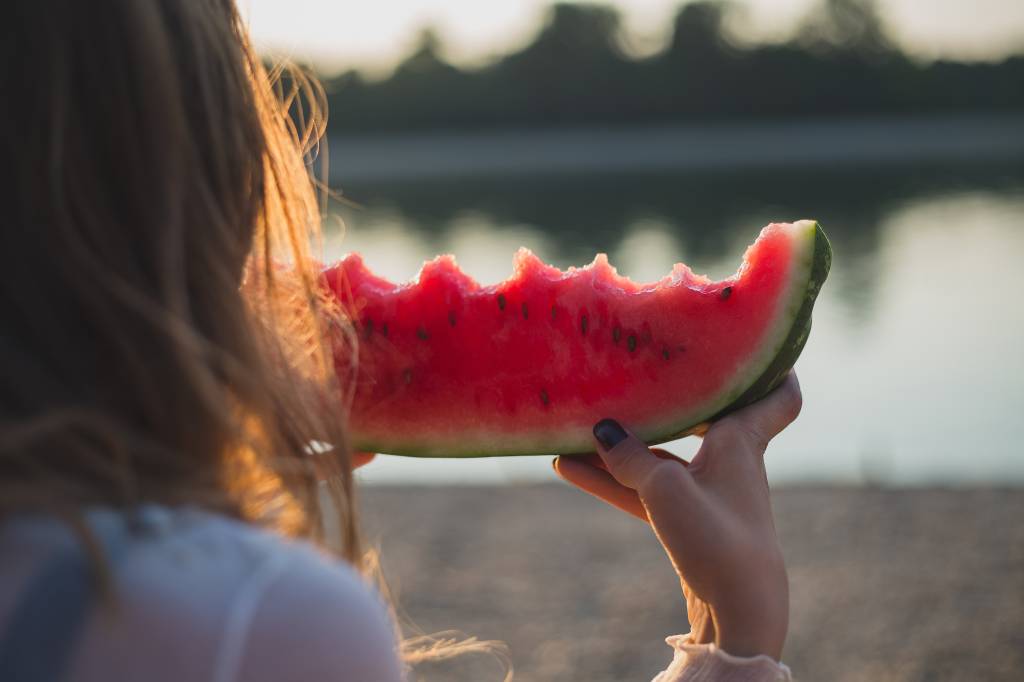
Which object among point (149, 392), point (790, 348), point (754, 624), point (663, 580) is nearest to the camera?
point (149, 392)

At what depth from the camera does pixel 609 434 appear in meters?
1.60

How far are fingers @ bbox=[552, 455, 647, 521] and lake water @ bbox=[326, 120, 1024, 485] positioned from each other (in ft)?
2.86

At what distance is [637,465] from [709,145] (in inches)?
2051

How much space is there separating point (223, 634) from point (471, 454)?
1.29 meters

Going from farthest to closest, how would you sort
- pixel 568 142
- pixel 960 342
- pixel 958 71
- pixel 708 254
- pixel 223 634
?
pixel 568 142 < pixel 958 71 < pixel 708 254 < pixel 960 342 < pixel 223 634

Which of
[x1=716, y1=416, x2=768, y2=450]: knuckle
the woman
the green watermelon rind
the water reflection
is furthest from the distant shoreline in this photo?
the woman

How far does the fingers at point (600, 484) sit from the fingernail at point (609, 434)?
7cm

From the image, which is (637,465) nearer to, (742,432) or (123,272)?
(742,432)

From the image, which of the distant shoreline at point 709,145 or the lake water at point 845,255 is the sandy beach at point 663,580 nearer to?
the lake water at point 845,255

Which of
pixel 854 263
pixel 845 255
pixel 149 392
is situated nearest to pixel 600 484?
pixel 149 392

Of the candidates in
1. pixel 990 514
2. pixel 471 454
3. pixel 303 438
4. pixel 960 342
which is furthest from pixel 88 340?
pixel 960 342

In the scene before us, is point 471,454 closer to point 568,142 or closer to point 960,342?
point 960,342

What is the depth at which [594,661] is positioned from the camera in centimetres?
448

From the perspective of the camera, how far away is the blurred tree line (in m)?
48.6
